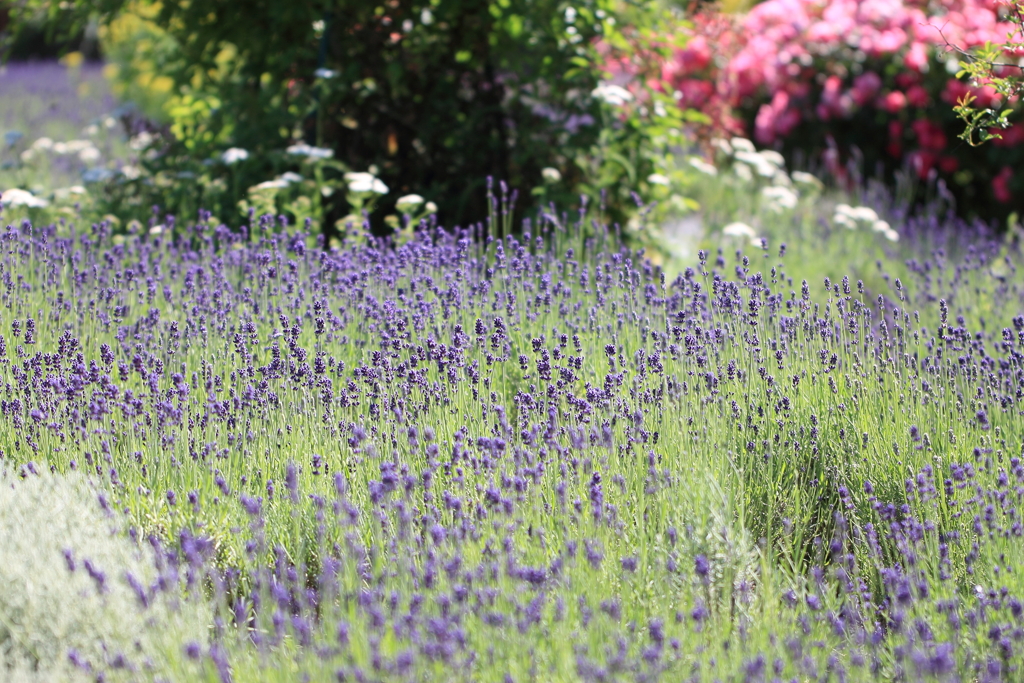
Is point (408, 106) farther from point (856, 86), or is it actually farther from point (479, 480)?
point (856, 86)

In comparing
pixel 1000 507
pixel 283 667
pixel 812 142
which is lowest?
pixel 812 142

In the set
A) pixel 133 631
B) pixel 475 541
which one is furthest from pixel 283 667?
pixel 475 541

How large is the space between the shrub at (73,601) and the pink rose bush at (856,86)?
6538 mm

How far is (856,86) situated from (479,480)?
7252 millimetres

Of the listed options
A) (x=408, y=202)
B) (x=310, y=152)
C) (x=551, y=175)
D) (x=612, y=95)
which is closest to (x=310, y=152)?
(x=310, y=152)

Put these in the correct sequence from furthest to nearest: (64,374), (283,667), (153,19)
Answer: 1. (153,19)
2. (64,374)
3. (283,667)

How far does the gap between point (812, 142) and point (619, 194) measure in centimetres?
399

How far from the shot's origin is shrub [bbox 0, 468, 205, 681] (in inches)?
89.1

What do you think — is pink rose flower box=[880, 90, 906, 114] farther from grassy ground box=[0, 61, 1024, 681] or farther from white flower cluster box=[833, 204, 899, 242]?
grassy ground box=[0, 61, 1024, 681]

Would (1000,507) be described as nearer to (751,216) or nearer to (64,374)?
(64,374)

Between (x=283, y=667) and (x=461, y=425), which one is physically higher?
(x=283, y=667)

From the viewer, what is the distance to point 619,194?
6.36 m

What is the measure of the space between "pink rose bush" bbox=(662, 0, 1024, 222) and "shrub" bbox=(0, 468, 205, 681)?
6.54 m

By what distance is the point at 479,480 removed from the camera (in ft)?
9.84
